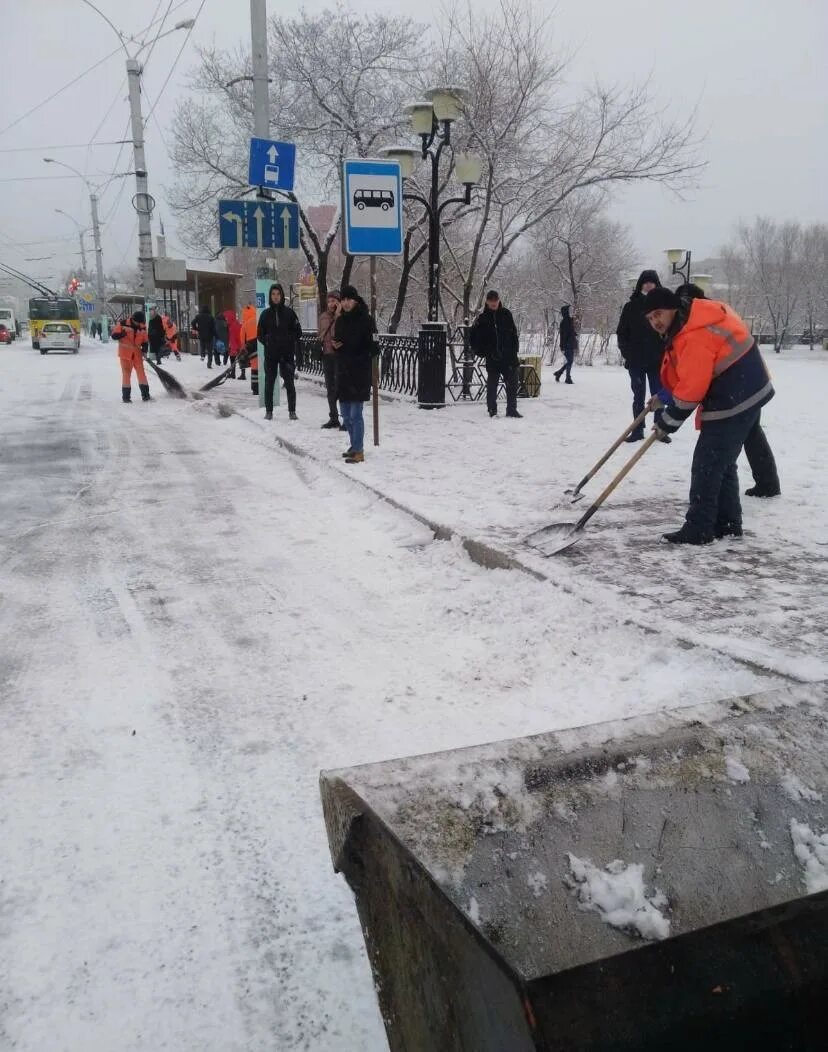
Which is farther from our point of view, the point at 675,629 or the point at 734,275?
the point at 734,275

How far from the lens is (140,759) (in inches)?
110

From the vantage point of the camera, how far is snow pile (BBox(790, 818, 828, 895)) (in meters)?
1.50

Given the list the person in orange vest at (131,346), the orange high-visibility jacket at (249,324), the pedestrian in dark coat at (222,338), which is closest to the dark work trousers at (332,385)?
the person in orange vest at (131,346)

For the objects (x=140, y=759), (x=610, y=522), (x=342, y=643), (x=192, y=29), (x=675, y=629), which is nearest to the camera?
(x=140, y=759)

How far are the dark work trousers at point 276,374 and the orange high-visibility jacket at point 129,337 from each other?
4.02 m

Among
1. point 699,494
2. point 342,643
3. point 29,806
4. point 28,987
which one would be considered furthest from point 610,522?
point 28,987

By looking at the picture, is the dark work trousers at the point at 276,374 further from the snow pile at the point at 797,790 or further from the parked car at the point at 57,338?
A: the parked car at the point at 57,338

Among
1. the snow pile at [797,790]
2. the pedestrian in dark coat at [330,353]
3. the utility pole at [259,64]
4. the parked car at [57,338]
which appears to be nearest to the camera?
the snow pile at [797,790]

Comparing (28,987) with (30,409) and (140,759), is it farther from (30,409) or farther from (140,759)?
(30,409)

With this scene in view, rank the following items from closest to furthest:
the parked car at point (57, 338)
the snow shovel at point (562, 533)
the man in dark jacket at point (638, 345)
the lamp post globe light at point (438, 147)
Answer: the snow shovel at point (562, 533) < the man in dark jacket at point (638, 345) < the lamp post globe light at point (438, 147) < the parked car at point (57, 338)

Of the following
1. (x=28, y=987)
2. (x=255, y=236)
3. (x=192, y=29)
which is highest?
(x=192, y=29)

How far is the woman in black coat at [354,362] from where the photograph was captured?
25.7 ft

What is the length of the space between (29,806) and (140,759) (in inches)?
15.3

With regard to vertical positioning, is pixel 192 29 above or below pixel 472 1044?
above
